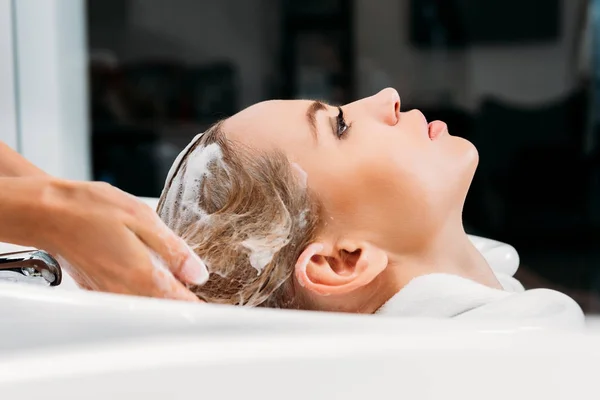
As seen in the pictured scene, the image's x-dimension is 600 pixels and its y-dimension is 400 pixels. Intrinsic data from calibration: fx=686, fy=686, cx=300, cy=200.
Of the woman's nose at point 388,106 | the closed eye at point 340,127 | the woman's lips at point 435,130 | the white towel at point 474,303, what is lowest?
the white towel at point 474,303

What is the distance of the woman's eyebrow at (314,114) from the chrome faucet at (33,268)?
34cm

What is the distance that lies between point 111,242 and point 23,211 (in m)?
0.10

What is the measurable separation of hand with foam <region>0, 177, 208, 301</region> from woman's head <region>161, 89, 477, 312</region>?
11 centimetres

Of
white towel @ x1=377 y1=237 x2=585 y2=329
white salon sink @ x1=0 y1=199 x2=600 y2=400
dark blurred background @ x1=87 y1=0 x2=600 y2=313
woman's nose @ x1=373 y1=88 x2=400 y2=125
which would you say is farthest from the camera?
dark blurred background @ x1=87 y1=0 x2=600 y2=313

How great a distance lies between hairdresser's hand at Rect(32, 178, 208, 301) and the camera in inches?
26.8

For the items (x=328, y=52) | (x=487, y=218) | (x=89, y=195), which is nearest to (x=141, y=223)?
(x=89, y=195)

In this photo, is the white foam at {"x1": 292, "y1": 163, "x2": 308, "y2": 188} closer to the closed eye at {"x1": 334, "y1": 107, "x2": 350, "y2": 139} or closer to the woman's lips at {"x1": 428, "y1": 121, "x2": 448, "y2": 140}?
the closed eye at {"x1": 334, "y1": 107, "x2": 350, "y2": 139}

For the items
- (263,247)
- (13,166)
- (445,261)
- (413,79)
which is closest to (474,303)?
(445,261)

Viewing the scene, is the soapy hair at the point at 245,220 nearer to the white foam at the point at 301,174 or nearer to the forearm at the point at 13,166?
the white foam at the point at 301,174

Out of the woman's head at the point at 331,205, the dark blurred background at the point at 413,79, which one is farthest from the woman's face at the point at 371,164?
the dark blurred background at the point at 413,79

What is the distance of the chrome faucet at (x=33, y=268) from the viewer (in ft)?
2.59

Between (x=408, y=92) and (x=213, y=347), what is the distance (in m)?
1.65

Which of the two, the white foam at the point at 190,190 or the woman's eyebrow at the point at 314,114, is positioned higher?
the woman's eyebrow at the point at 314,114

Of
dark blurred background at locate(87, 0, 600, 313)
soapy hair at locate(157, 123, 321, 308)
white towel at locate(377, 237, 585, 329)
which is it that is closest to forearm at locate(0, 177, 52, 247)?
soapy hair at locate(157, 123, 321, 308)
